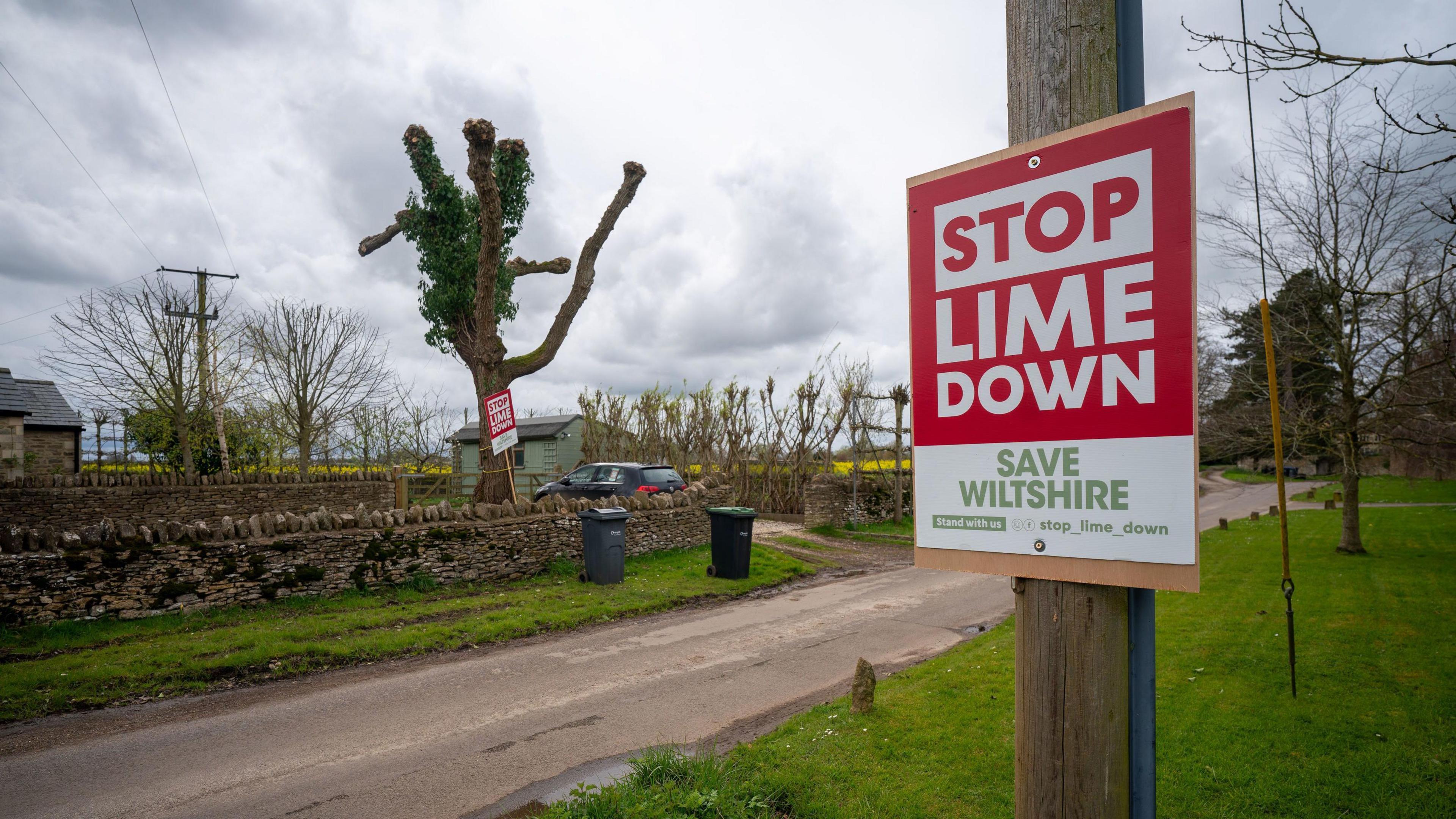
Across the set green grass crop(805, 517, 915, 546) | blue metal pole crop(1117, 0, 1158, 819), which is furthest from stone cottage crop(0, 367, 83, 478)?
blue metal pole crop(1117, 0, 1158, 819)

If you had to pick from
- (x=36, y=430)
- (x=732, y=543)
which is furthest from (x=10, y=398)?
(x=732, y=543)

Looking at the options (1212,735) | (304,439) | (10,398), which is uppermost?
(10,398)

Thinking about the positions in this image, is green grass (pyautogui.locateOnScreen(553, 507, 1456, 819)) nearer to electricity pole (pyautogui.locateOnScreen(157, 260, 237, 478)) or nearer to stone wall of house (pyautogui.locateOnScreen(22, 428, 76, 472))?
electricity pole (pyautogui.locateOnScreen(157, 260, 237, 478))

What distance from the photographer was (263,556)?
884cm

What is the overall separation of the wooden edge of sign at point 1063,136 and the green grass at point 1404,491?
29279 mm

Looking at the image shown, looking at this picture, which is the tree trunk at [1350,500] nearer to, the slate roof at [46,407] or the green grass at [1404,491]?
the green grass at [1404,491]

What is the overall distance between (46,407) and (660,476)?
83.6 feet

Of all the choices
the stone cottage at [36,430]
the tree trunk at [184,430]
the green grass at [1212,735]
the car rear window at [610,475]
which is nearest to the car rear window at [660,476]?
the car rear window at [610,475]

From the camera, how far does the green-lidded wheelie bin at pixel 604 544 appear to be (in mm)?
10758

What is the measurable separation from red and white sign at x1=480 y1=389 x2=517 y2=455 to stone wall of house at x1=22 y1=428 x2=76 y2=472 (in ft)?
71.0

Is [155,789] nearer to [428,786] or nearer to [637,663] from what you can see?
[428,786]

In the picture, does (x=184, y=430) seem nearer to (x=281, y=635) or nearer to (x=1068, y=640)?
(x=281, y=635)

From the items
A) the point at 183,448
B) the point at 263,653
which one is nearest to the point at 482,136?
the point at 263,653

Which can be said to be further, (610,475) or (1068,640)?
(610,475)
